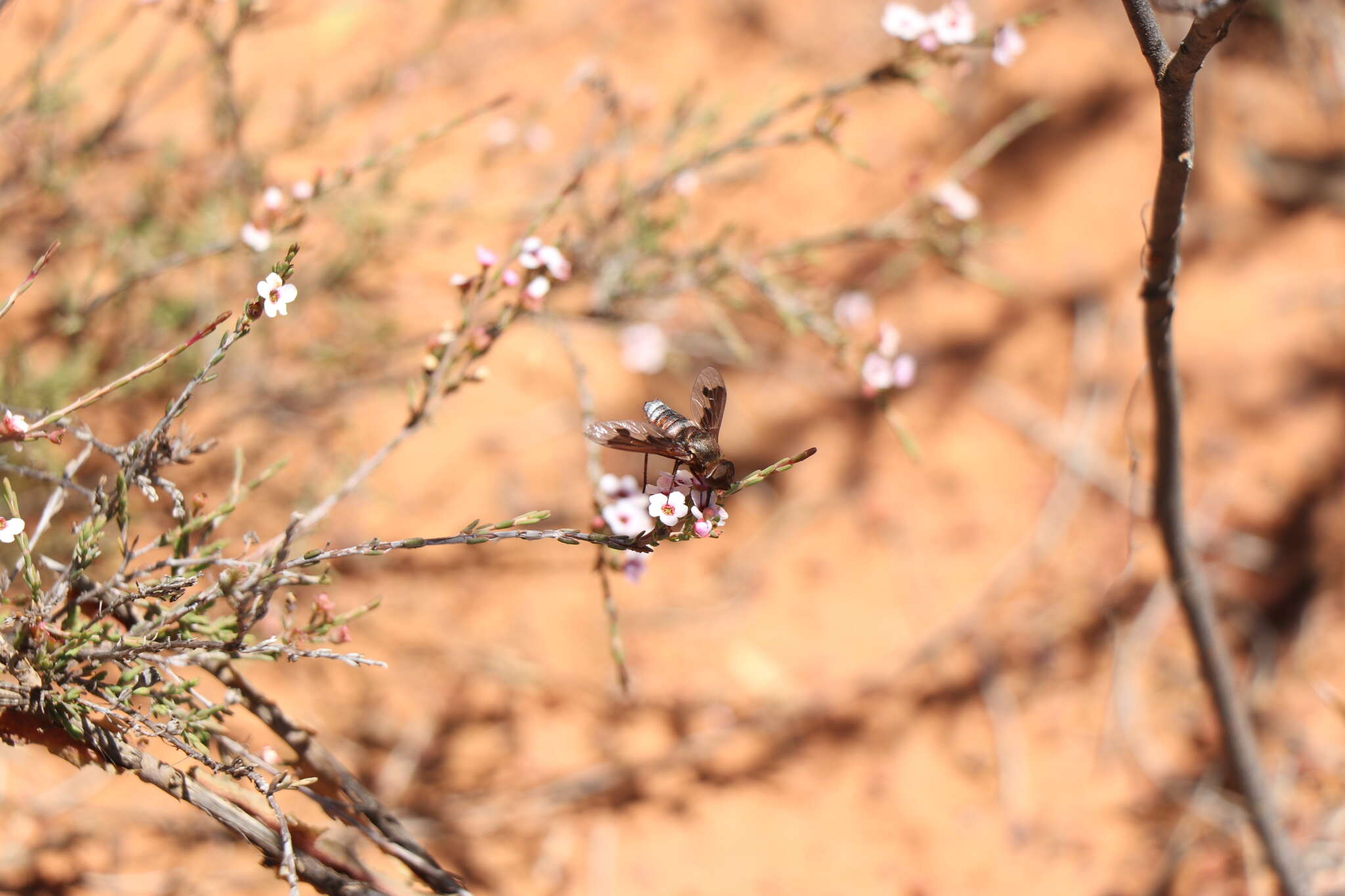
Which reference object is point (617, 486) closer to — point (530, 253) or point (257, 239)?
point (530, 253)

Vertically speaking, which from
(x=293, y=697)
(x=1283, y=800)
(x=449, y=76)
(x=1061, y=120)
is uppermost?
(x=449, y=76)

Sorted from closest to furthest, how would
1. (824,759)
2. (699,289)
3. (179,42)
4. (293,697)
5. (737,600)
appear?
(699,289) < (293,697) < (824,759) < (737,600) < (179,42)

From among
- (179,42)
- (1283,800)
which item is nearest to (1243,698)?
(1283,800)

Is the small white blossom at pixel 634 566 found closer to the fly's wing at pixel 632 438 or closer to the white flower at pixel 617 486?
the white flower at pixel 617 486

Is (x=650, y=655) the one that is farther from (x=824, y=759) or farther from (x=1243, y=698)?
(x=1243, y=698)

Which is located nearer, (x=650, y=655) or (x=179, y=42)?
(x=650, y=655)

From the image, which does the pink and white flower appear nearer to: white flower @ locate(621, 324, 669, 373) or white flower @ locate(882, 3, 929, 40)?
white flower @ locate(882, 3, 929, 40)

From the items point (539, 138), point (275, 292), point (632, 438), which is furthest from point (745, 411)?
point (275, 292)
